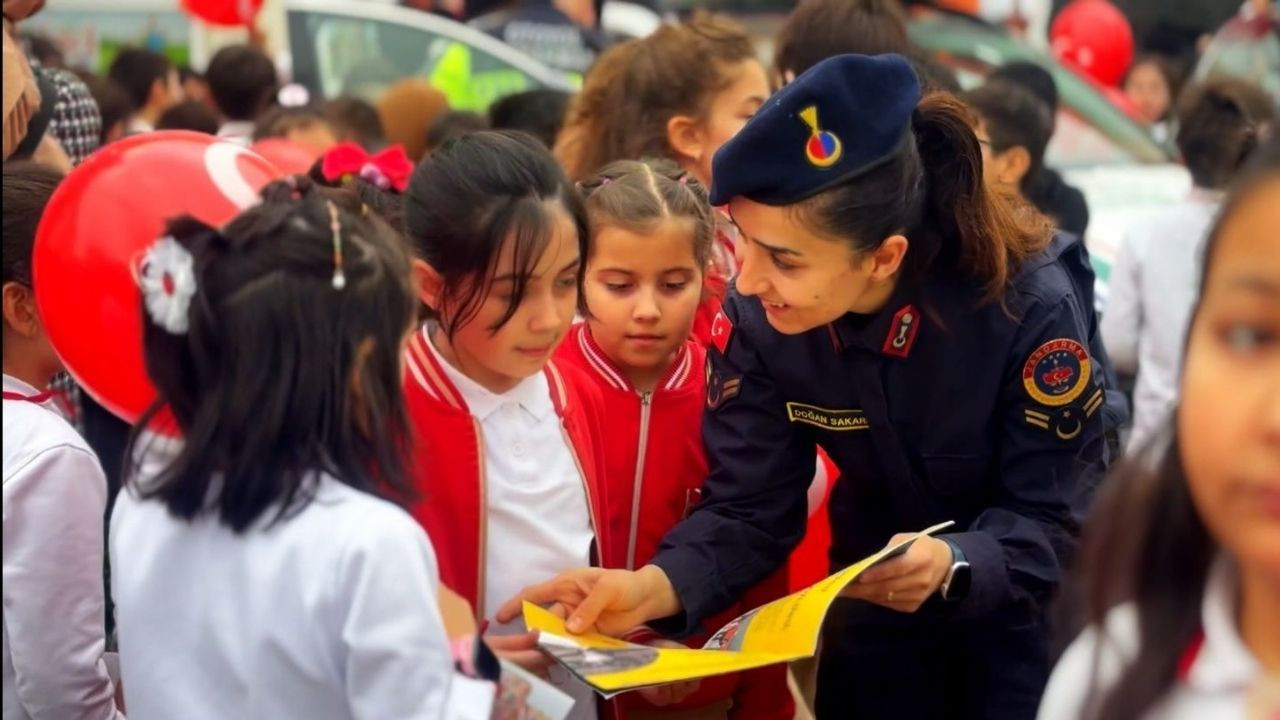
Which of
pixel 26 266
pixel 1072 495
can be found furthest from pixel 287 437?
pixel 1072 495

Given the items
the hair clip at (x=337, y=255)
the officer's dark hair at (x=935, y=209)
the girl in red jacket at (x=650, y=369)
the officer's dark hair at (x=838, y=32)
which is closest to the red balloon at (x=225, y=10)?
the officer's dark hair at (x=838, y=32)

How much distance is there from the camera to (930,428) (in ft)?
8.48

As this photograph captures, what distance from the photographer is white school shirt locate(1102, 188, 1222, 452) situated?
188 inches

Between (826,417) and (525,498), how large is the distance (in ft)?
1.75

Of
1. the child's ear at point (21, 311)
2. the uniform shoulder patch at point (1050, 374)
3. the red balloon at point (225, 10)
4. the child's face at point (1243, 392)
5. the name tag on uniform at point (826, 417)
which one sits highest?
Result: the child's face at point (1243, 392)

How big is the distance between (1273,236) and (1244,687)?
394 millimetres

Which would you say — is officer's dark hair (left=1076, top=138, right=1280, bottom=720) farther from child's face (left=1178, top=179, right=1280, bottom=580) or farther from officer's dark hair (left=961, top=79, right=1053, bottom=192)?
officer's dark hair (left=961, top=79, right=1053, bottom=192)

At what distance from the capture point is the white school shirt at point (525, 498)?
242 centimetres

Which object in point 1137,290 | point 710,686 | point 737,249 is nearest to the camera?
point 710,686

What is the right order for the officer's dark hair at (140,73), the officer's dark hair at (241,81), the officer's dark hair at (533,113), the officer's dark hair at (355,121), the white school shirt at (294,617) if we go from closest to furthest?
the white school shirt at (294,617) < the officer's dark hair at (533,113) < the officer's dark hair at (355,121) < the officer's dark hair at (241,81) < the officer's dark hair at (140,73)

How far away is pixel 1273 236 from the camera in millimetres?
1318

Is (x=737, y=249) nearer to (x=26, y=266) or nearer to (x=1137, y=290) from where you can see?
(x=26, y=266)

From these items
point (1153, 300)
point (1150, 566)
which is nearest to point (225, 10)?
point (1153, 300)

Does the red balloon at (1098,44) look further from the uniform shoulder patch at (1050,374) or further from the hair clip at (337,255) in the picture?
the hair clip at (337,255)
